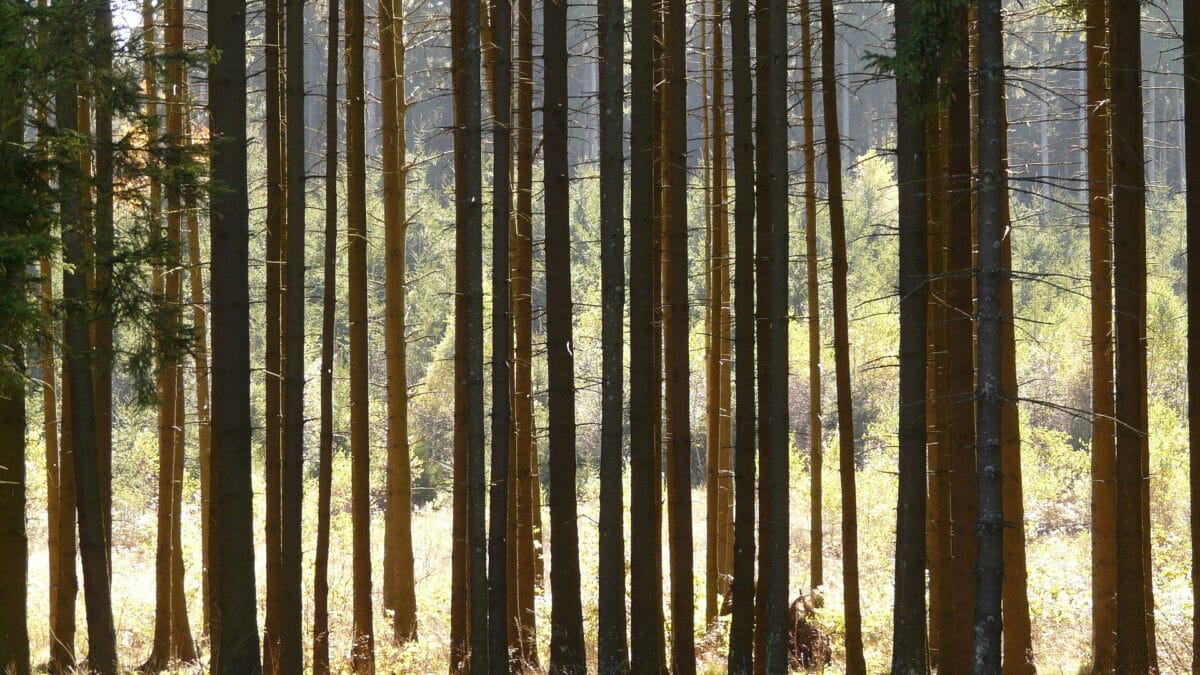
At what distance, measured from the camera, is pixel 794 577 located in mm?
20453

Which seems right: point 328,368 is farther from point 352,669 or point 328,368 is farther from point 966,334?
point 966,334

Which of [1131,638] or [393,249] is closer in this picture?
[1131,638]

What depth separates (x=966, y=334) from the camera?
9227mm

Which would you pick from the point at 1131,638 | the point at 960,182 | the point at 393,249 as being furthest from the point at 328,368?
the point at 1131,638

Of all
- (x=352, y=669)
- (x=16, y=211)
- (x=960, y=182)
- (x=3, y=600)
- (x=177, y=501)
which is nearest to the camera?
(x=16, y=211)

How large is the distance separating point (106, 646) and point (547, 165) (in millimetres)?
6007

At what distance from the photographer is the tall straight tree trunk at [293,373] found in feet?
30.7

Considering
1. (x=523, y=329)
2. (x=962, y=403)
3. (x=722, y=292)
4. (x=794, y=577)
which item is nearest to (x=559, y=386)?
(x=523, y=329)

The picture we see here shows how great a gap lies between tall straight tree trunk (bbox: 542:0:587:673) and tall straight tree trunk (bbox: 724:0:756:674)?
1510 mm

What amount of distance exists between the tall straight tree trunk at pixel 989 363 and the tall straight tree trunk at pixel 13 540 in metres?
7.15

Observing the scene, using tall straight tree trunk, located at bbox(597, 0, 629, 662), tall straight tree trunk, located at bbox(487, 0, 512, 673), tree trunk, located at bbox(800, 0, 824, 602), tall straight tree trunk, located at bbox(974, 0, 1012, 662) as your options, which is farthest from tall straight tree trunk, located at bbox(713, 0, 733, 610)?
tall straight tree trunk, located at bbox(974, 0, 1012, 662)

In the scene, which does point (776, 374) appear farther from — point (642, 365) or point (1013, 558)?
point (1013, 558)

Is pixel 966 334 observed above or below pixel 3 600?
above

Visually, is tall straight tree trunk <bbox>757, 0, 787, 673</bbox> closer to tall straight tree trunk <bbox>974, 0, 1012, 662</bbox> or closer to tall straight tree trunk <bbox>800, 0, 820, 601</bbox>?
tall straight tree trunk <bbox>974, 0, 1012, 662</bbox>
